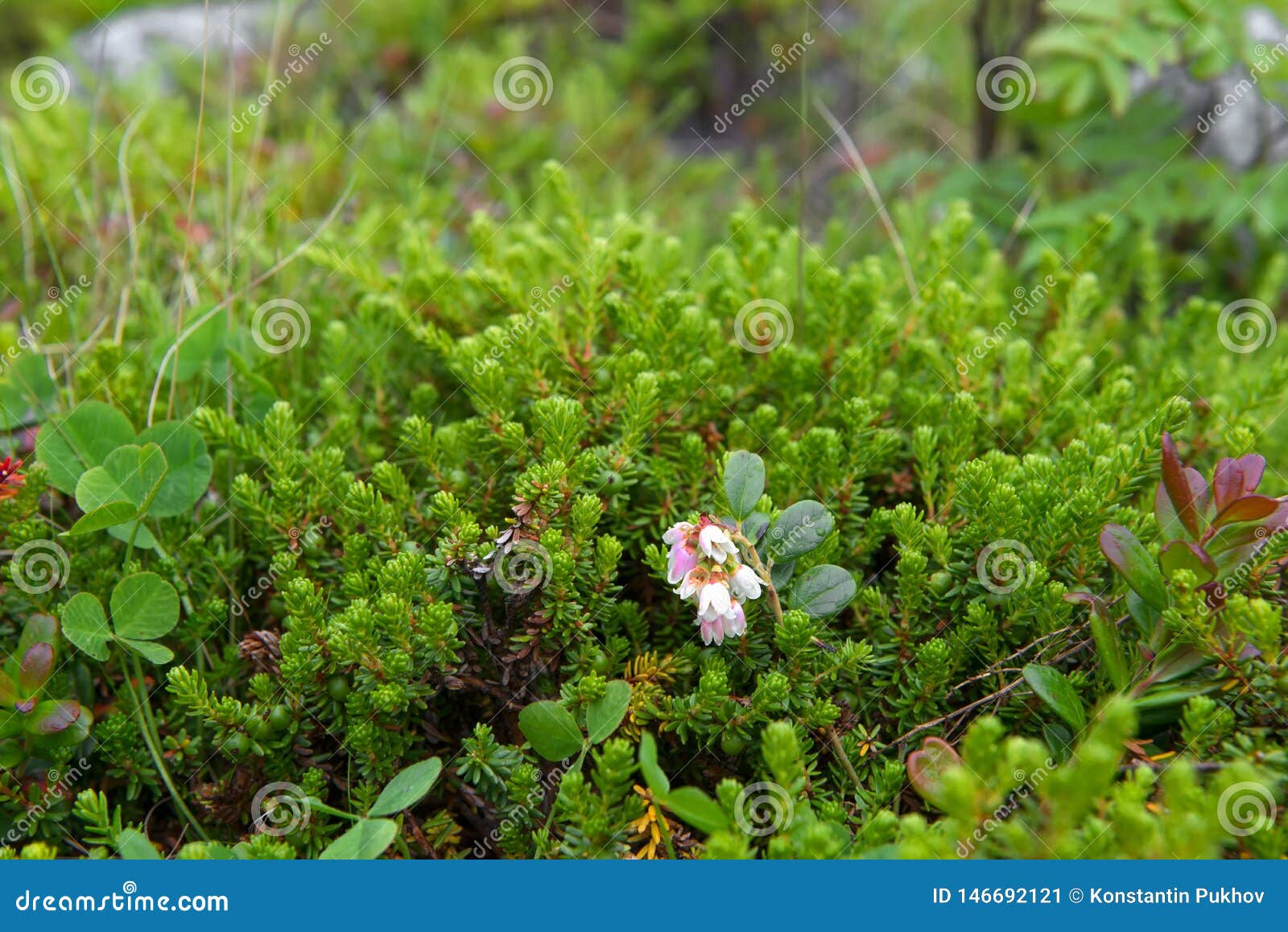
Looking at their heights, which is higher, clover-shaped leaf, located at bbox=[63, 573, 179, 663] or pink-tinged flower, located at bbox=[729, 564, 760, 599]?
pink-tinged flower, located at bbox=[729, 564, 760, 599]

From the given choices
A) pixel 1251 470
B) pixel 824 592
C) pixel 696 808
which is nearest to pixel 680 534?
pixel 824 592

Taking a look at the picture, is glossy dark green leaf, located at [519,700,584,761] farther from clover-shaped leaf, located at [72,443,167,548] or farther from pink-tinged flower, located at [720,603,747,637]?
clover-shaped leaf, located at [72,443,167,548]

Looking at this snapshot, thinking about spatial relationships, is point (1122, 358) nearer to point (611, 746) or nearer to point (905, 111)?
point (611, 746)

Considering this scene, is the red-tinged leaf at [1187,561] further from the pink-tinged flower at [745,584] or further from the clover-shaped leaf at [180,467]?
the clover-shaped leaf at [180,467]

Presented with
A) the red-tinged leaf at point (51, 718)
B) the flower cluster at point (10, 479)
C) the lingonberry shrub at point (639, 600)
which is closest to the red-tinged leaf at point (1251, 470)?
the lingonberry shrub at point (639, 600)

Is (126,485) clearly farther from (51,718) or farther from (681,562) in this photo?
(681,562)

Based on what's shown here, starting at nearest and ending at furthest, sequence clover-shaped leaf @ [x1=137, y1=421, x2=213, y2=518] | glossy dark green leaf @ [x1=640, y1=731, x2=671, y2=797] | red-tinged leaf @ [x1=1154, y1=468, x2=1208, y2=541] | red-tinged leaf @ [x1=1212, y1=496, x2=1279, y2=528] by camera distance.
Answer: glossy dark green leaf @ [x1=640, y1=731, x2=671, y2=797], red-tinged leaf @ [x1=1212, y1=496, x2=1279, y2=528], red-tinged leaf @ [x1=1154, y1=468, x2=1208, y2=541], clover-shaped leaf @ [x1=137, y1=421, x2=213, y2=518]

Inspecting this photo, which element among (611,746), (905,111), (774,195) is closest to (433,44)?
(774,195)

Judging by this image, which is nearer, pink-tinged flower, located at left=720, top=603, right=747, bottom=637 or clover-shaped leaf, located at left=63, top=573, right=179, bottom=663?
pink-tinged flower, located at left=720, top=603, right=747, bottom=637

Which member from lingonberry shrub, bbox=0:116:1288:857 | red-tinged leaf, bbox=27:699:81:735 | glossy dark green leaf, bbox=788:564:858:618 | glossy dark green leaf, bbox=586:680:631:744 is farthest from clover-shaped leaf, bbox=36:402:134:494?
glossy dark green leaf, bbox=788:564:858:618
